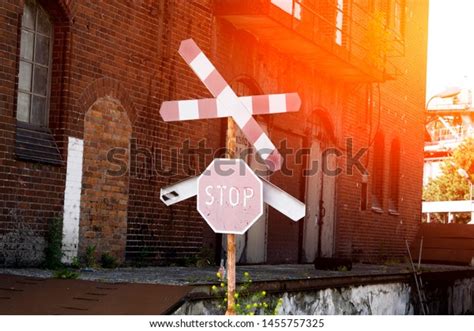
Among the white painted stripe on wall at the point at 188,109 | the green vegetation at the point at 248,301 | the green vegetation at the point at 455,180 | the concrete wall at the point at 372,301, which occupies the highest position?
the green vegetation at the point at 455,180

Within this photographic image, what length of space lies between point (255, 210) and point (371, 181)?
12979 mm

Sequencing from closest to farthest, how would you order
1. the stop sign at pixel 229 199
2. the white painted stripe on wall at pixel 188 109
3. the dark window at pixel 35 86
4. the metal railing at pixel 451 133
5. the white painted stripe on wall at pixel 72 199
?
the stop sign at pixel 229 199 < the white painted stripe on wall at pixel 188 109 < the dark window at pixel 35 86 < the white painted stripe on wall at pixel 72 199 < the metal railing at pixel 451 133

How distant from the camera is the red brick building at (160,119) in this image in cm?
904

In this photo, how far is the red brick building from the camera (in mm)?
9039

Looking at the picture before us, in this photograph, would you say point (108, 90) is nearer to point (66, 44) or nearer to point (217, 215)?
point (66, 44)

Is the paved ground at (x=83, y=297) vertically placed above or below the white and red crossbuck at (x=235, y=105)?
below

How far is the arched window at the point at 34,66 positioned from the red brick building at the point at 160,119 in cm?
2

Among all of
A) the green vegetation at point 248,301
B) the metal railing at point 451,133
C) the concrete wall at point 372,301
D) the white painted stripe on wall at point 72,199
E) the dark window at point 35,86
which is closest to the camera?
the green vegetation at point 248,301

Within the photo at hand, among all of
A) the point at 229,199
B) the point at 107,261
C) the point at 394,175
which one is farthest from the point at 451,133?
the point at 229,199

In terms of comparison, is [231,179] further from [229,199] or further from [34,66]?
[34,66]

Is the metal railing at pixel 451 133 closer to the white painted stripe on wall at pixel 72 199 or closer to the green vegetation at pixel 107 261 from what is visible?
the green vegetation at pixel 107 261

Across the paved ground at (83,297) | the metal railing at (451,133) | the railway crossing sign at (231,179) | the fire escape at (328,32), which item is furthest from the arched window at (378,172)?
the railway crossing sign at (231,179)
